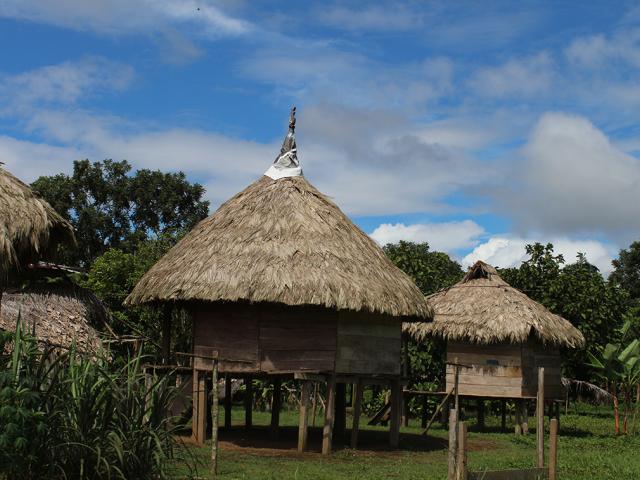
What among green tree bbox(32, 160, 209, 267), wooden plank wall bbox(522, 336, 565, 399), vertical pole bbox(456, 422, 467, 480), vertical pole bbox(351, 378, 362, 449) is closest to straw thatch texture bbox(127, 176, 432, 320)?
vertical pole bbox(351, 378, 362, 449)

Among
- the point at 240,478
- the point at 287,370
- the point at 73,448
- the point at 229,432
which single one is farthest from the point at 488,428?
the point at 73,448

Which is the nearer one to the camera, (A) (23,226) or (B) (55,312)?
(A) (23,226)

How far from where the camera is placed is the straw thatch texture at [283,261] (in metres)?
13.9

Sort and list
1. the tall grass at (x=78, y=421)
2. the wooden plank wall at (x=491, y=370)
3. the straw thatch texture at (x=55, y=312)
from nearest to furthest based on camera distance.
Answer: the tall grass at (x=78, y=421), the straw thatch texture at (x=55, y=312), the wooden plank wall at (x=491, y=370)

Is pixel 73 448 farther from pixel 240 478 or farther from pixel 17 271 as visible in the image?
pixel 17 271

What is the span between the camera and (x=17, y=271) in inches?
478

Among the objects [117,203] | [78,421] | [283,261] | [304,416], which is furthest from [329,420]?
[117,203]

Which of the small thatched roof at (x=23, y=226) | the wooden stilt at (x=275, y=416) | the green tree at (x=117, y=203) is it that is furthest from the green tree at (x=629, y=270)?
the small thatched roof at (x=23, y=226)

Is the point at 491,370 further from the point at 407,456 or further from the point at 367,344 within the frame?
the point at 407,456

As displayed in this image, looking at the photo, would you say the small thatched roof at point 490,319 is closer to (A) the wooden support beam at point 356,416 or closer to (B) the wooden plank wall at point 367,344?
(B) the wooden plank wall at point 367,344

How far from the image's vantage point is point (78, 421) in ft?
25.1

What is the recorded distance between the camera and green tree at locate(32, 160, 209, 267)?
32594 mm

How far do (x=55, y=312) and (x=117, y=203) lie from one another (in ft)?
54.8

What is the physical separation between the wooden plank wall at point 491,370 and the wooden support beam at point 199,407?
649 cm
